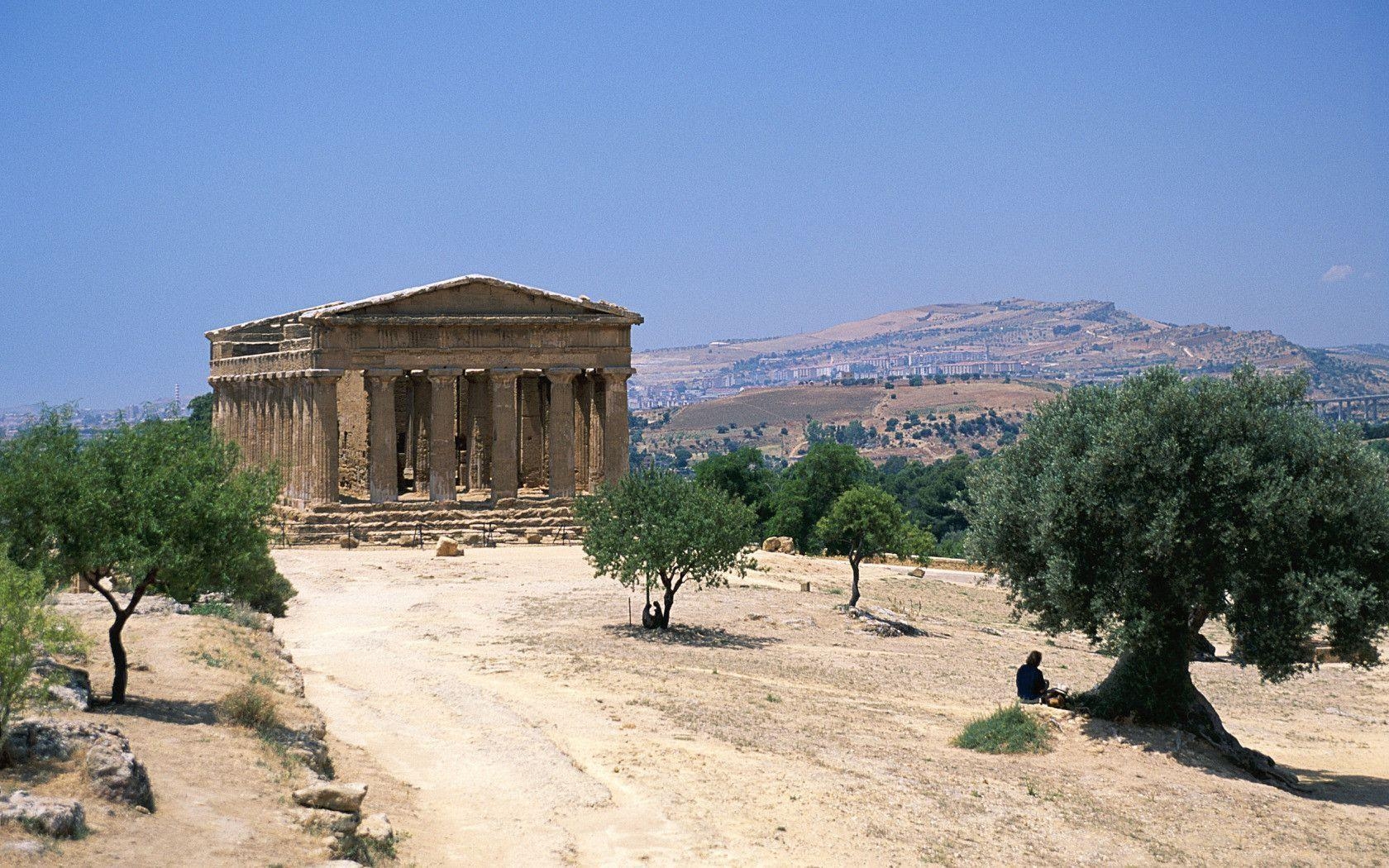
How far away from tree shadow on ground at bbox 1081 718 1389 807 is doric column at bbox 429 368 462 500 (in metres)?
30.0

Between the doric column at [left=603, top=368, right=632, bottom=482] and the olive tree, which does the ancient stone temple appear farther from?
the olive tree

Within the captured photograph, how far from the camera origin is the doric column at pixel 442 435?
4688 centimetres

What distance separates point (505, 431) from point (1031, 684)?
2809 centimetres

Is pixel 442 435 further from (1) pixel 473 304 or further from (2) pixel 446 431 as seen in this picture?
(1) pixel 473 304

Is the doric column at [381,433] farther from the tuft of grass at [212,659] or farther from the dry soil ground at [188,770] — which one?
the tuft of grass at [212,659]

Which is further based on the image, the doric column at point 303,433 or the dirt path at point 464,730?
the doric column at point 303,433

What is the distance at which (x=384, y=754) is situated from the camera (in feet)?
61.1

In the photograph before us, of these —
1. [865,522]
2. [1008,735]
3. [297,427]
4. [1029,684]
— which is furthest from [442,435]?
[1008,735]

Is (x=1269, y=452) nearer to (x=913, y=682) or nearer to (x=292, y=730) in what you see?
(x=913, y=682)

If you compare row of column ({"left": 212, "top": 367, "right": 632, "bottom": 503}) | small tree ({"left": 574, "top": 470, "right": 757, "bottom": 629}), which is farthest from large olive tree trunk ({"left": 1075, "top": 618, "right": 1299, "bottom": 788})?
row of column ({"left": 212, "top": 367, "right": 632, "bottom": 503})

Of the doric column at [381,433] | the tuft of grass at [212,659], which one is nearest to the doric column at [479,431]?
the doric column at [381,433]

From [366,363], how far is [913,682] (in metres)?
25.9

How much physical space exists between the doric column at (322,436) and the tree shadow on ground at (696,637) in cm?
1865

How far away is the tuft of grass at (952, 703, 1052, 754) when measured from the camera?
2041 centimetres
